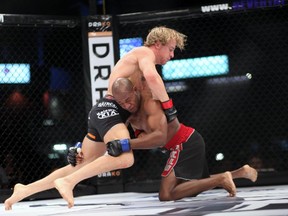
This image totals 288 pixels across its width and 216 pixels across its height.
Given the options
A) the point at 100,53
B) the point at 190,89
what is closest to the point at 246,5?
the point at 190,89

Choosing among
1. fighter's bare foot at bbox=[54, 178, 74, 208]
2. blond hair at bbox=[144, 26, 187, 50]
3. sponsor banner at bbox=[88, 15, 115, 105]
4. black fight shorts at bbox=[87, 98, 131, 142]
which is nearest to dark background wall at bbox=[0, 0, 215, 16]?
sponsor banner at bbox=[88, 15, 115, 105]

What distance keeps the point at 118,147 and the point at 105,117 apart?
21 cm

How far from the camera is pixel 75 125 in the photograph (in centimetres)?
471

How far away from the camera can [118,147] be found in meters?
2.64

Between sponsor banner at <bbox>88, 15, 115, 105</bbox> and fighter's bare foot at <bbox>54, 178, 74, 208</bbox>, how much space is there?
1866 mm

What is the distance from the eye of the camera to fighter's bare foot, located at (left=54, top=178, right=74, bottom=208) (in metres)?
2.46

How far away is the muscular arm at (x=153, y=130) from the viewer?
2.78 m

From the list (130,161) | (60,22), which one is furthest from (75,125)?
(130,161)

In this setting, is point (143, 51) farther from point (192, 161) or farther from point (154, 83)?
point (192, 161)

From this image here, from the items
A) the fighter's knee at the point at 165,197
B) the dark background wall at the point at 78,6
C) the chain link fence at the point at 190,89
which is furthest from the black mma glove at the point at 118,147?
the dark background wall at the point at 78,6

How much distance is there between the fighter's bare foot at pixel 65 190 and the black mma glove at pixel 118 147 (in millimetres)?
275

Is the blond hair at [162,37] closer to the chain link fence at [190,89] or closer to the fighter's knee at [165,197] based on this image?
the fighter's knee at [165,197]

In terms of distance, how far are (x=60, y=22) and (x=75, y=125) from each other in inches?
36.4

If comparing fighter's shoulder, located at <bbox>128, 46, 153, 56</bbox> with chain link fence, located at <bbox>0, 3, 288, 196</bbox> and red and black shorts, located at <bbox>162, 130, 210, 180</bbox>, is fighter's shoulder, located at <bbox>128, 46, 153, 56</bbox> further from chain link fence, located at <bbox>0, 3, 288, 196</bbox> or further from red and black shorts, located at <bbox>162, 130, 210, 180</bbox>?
chain link fence, located at <bbox>0, 3, 288, 196</bbox>
